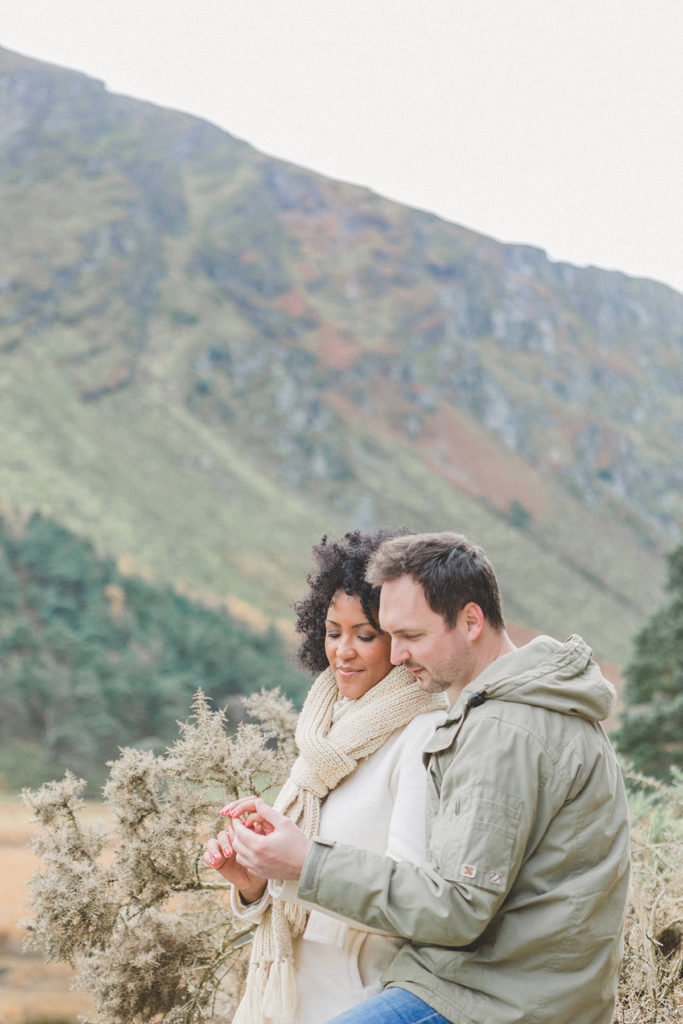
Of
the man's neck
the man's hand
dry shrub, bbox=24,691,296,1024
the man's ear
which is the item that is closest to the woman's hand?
the man's hand

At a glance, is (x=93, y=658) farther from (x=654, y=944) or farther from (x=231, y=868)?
(x=231, y=868)

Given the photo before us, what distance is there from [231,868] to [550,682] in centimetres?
105

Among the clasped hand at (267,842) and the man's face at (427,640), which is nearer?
the clasped hand at (267,842)

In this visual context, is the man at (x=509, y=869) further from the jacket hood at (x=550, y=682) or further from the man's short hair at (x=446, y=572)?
the man's short hair at (x=446, y=572)

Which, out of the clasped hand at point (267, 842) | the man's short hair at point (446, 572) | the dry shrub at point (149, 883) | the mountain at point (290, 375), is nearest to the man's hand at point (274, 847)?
the clasped hand at point (267, 842)

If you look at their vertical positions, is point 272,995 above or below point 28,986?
above

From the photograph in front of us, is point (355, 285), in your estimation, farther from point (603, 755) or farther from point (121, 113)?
point (603, 755)

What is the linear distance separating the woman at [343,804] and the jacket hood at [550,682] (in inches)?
17.6

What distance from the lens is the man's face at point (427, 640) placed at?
6.92 ft

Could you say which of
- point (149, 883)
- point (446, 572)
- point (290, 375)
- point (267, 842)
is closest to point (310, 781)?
point (267, 842)

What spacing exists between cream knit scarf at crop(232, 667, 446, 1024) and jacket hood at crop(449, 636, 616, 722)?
47 cm

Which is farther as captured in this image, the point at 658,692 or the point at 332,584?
the point at 658,692

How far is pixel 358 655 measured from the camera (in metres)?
2.63

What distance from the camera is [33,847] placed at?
3566 mm
